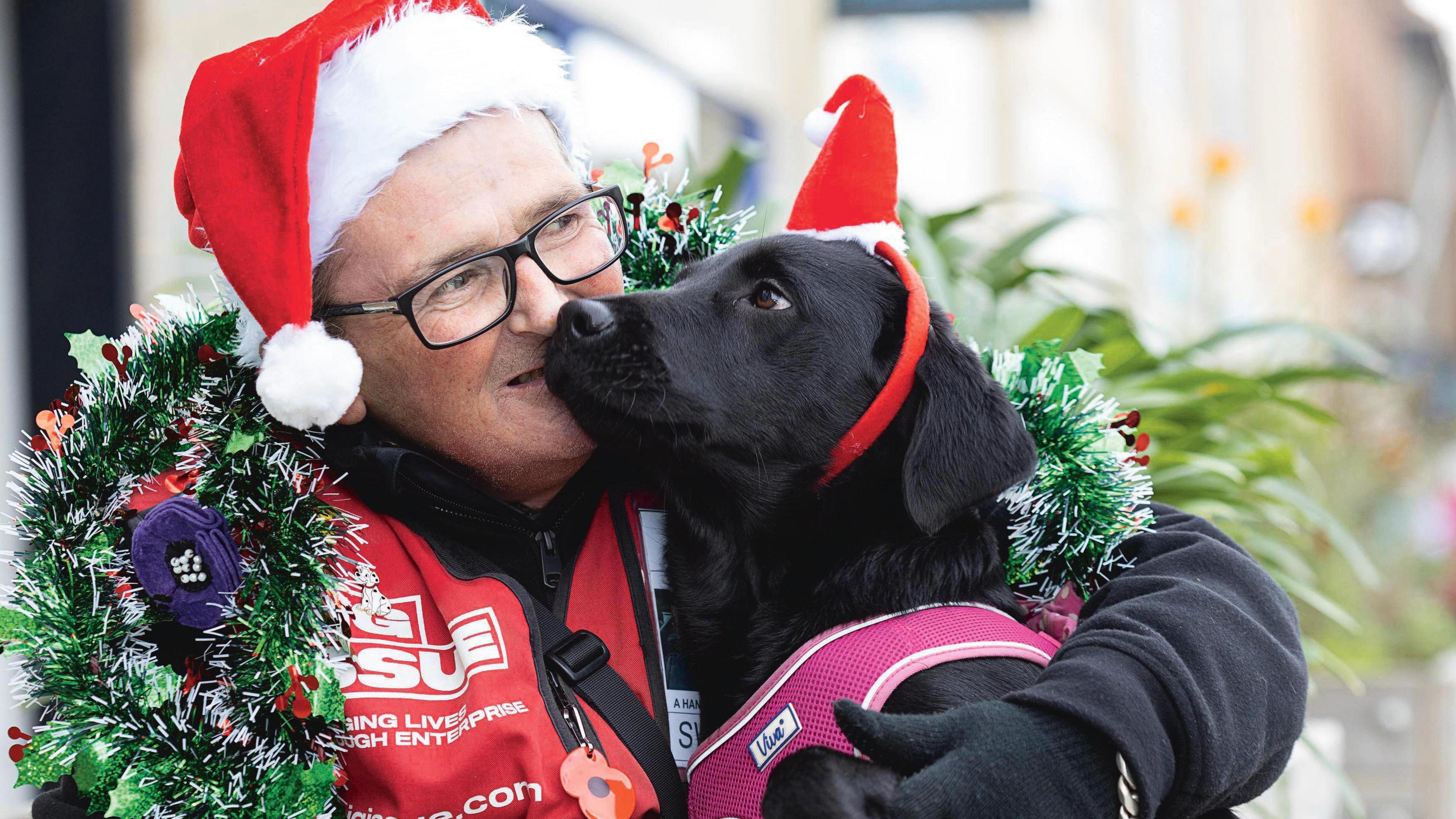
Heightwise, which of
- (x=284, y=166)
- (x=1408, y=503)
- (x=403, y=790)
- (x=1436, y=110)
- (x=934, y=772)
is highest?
(x=284, y=166)

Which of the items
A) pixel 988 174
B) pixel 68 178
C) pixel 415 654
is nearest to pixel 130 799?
pixel 415 654

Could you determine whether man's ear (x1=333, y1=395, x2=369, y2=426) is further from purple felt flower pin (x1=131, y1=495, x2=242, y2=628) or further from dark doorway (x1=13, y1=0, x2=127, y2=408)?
dark doorway (x1=13, y1=0, x2=127, y2=408)

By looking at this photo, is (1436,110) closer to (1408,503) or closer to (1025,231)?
(1408,503)

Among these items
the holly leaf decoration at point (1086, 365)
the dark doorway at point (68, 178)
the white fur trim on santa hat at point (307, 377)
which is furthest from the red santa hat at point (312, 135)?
the dark doorway at point (68, 178)

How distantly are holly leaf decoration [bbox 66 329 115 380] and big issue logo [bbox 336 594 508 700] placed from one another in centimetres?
45

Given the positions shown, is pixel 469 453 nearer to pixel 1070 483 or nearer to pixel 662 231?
pixel 662 231

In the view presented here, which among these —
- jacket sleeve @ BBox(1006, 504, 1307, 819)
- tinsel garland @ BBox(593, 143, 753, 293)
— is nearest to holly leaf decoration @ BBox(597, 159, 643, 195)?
tinsel garland @ BBox(593, 143, 753, 293)

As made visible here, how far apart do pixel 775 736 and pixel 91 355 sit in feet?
3.26

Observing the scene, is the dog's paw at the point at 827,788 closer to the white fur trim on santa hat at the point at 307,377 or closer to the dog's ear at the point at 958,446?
the dog's ear at the point at 958,446

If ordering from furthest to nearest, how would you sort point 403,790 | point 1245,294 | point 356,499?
point 1245,294 → point 356,499 → point 403,790

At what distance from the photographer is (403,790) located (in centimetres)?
133

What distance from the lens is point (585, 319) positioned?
147 cm

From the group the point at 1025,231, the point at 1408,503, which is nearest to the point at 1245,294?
the point at 1408,503

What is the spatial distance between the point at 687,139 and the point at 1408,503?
352cm
